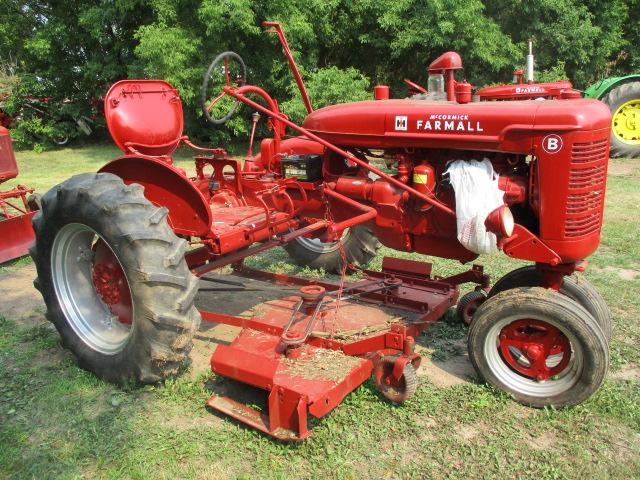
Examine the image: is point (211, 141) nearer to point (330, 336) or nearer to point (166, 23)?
point (166, 23)

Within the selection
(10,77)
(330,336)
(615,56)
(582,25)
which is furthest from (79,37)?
(330,336)

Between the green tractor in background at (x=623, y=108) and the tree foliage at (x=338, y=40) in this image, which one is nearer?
the green tractor in background at (x=623, y=108)

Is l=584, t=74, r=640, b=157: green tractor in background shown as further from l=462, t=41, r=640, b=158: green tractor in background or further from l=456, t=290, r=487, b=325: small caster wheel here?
l=456, t=290, r=487, b=325: small caster wheel

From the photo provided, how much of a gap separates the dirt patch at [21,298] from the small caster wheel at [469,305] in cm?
312

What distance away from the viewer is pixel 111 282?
3328mm

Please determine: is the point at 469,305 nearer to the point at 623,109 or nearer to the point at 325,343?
the point at 325,343

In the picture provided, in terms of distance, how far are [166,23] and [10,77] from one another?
8663 mm

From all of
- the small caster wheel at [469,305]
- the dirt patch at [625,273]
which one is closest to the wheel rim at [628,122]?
the dirt patch at [625,273]

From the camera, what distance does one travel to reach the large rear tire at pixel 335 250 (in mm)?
4691

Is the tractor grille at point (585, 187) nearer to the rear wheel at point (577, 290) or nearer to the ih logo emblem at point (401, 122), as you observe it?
the rear wheel at point (577, 290)

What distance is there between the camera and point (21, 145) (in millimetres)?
16688

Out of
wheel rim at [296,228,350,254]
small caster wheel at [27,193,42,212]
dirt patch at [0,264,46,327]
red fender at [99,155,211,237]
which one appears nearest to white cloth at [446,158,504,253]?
red fender at [99,155,211,237]

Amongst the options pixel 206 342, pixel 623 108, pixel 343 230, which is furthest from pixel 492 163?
pixel 623 108

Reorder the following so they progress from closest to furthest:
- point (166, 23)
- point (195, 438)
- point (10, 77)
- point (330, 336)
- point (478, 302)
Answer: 1. point (195, 438)
2. point (330, 336)
3. point (478, 302)
4. point (166, 23)
5. point (10, 77)
